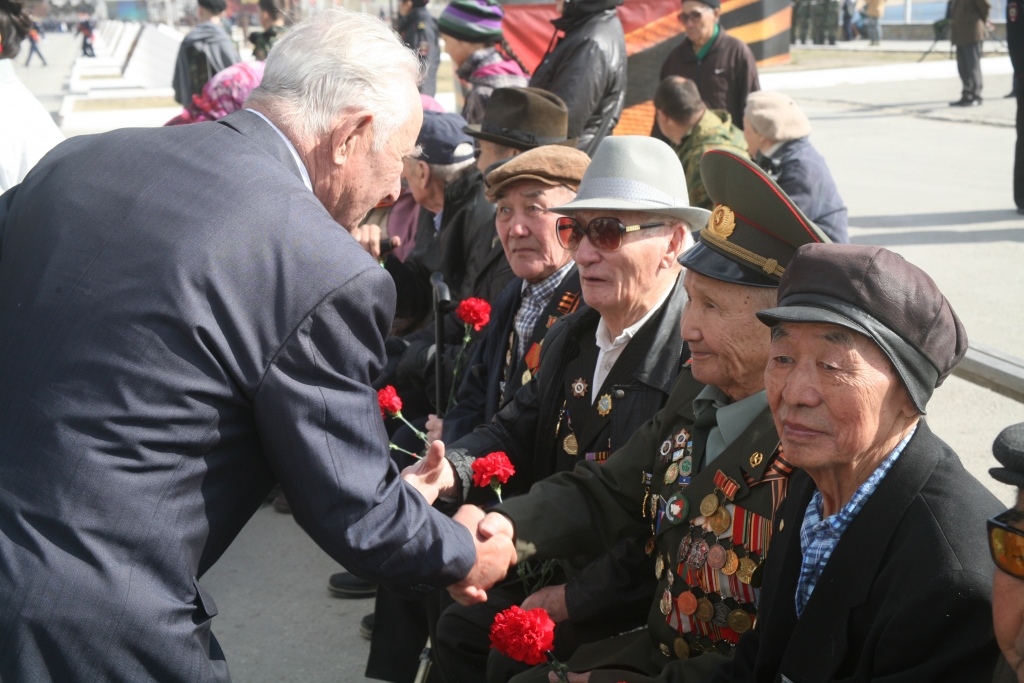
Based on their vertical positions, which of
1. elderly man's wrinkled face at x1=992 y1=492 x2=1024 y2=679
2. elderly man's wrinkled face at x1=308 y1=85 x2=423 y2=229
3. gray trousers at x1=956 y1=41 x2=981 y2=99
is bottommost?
gray trousers at x1=956 y1=41 x2=981 y2=99

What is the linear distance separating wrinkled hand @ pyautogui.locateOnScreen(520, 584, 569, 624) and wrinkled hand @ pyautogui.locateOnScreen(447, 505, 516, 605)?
202 millimetres

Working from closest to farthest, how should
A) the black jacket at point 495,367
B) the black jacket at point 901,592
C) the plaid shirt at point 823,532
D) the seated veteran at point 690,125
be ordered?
the black jacket at point 901,592, the plaid shirt at point 823,532, the black jacket at point 495,367, the seated veteran at point 690,125

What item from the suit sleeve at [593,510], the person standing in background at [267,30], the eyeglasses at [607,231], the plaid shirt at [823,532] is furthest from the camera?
the person standing in background at [267,30]

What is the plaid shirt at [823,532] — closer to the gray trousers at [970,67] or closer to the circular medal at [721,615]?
the circular medal at [721,615]

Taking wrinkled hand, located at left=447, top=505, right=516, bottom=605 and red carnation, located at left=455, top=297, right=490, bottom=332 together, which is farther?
red carnation, located at left=455, top=297, right=490, bottom=332

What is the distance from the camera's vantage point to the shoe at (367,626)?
12.5 feet

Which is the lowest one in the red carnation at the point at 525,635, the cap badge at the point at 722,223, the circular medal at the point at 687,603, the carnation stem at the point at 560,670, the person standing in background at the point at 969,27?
the person standing in background at the point at 969,27

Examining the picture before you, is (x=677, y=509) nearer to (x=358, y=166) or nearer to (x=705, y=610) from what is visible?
(x=705, y=610)

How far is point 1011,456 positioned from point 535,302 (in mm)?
2353

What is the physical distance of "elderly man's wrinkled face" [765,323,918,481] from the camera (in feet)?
5.86

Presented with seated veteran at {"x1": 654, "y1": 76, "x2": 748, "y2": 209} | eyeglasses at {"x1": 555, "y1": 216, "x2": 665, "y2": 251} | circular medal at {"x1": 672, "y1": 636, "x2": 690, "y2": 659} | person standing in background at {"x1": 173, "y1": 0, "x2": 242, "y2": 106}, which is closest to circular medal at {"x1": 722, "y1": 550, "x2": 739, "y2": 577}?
circular medal at {"x1": 672, "y1": 636, "x2": 690, "y2": 659}

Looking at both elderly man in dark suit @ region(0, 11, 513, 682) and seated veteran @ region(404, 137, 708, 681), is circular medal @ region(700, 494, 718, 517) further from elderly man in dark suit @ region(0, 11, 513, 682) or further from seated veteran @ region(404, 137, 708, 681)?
elderly man in dark suit @ region(0, 11, 513, 682)

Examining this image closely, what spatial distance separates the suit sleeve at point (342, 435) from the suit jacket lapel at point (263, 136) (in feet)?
1.13

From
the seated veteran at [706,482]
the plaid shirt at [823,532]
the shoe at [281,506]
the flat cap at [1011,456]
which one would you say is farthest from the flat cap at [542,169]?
the flat cap at [1011,456]
